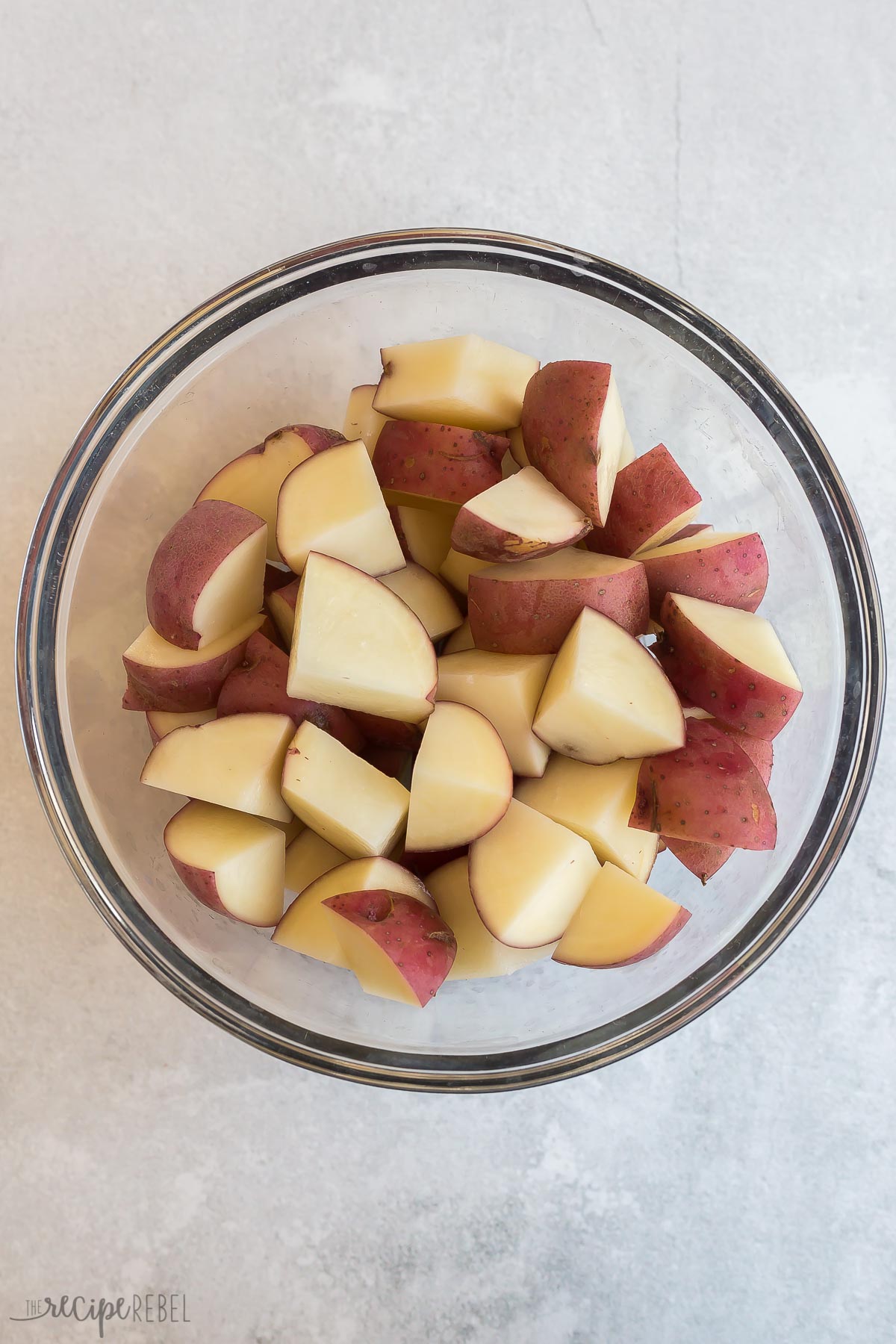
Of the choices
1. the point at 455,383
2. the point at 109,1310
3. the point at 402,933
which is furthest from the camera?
the point at 109,1310

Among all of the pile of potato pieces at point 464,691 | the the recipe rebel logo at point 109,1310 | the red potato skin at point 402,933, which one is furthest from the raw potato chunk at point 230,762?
the the recipe rebel logo at point 109,1310

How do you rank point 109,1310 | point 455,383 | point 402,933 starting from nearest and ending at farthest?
point 402,933 < point 455,383 < point 109,1310

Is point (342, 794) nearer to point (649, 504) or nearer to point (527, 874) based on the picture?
point (527, 874)

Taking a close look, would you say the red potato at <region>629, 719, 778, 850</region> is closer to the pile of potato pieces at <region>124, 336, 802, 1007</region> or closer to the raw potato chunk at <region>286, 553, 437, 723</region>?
the pile of potato pieces at <region>124, 336, 802, 1007</region>

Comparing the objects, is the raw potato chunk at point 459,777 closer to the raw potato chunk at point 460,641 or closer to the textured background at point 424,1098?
the raw potato chunk at point 460,641

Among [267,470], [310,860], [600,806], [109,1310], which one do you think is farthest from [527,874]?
[109,1310]

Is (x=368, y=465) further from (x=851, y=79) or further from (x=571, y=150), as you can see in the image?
(x=851, y=79)
